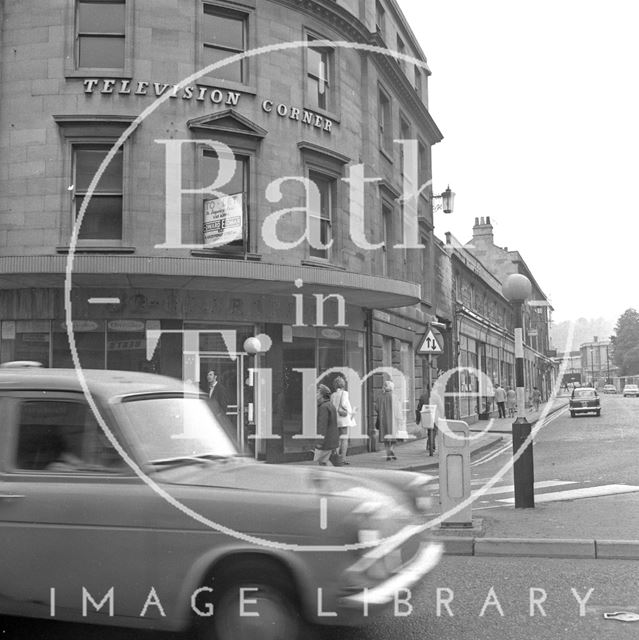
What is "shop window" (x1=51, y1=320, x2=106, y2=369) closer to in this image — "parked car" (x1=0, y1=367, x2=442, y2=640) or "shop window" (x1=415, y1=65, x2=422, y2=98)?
"parked car" (x1=0, y1=367, x2=442, y2=640)

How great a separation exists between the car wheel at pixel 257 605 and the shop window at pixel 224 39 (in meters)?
14.1

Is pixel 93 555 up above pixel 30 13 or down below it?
below

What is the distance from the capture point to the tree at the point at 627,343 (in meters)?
125

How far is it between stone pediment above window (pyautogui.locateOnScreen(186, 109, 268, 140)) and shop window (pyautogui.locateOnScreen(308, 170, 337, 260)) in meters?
2.00

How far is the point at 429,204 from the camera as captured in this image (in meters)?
28.1

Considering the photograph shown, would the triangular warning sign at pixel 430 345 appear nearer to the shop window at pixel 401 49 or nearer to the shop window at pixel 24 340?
the shop window at pixel 24 340

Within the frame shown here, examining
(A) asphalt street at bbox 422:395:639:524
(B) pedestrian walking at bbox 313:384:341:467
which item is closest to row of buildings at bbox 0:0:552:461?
(B) pedestrian walking at bbox 313:384:341:467

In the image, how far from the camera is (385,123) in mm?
23219

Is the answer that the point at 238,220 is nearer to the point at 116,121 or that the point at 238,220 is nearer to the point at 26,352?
the point at 116,121

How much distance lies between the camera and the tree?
12488 centimetres

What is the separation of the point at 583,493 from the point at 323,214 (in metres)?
9.82

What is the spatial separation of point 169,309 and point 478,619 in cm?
1150

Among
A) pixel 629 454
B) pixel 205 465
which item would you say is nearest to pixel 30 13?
pixel 205 465

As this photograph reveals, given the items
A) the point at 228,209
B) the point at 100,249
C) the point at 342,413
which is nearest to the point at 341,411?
the point at 342,413
